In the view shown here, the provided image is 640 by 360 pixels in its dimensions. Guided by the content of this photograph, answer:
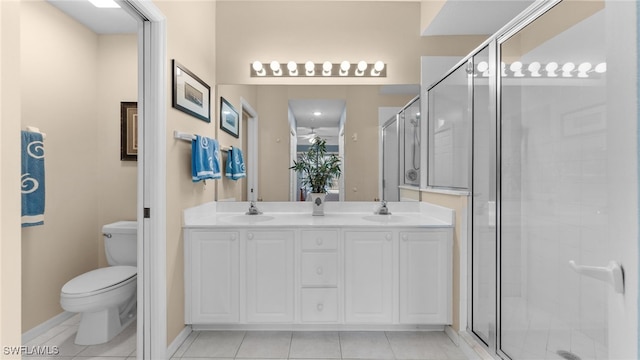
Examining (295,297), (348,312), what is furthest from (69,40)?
(348,312)

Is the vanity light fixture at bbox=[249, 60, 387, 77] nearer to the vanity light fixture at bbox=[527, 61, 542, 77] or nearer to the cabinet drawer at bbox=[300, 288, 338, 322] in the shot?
the vanity light fixture at bbox=[527, 61, 542, 77]

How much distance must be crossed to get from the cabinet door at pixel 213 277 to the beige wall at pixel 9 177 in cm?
120

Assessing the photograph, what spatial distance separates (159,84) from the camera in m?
1.77

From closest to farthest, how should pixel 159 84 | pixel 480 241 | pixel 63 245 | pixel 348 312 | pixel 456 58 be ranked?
1. pixel 159 84
2. pixel 480 241
3. pixel 348 312
4. pixel 63 245
5. pixel 456 58

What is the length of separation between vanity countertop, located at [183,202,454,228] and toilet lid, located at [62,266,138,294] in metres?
0.57

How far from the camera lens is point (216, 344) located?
6.77ft

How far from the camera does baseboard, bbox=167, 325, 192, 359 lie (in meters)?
1.93

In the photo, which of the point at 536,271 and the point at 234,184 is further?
the point at 234,184

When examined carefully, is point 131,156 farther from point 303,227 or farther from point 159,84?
point 303,227

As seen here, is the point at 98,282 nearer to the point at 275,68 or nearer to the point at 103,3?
the point at 103,3

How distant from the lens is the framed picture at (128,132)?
2.73 meters

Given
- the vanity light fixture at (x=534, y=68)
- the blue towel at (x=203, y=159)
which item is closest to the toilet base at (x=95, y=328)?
the blue towel at (x=203, y=159)

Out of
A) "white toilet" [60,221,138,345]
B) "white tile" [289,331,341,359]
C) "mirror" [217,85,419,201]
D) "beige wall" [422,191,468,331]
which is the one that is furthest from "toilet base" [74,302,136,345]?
"beige wall" [422,191,468,331]

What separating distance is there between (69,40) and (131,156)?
1.00 m
